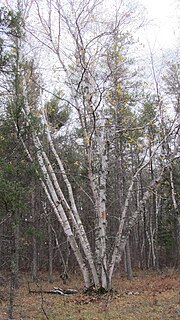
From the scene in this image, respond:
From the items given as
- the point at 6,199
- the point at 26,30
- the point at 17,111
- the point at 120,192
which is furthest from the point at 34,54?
the point at 120,192

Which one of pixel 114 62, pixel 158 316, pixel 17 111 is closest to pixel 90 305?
pixel 158 316

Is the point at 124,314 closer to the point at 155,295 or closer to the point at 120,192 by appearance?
the point at 155,295

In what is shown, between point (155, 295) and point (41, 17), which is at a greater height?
point (41, 17)

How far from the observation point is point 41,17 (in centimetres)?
942

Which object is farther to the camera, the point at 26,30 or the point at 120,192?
the point at 120,192

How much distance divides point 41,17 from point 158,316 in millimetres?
8348

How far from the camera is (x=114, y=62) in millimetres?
8828

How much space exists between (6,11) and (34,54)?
3.44 m

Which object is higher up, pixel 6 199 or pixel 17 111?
pixel 17 111

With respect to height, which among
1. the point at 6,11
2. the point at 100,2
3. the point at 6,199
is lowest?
the point at 6,199

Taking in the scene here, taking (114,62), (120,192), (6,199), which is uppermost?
(114,62)

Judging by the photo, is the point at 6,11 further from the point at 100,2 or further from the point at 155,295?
the point at 155,295

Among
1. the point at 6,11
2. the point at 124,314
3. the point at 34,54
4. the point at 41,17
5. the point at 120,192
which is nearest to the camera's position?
the point at 124,314

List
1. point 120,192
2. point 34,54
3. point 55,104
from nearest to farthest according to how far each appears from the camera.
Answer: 1. point 34,54
2. point 55,104
3. point 120,192
